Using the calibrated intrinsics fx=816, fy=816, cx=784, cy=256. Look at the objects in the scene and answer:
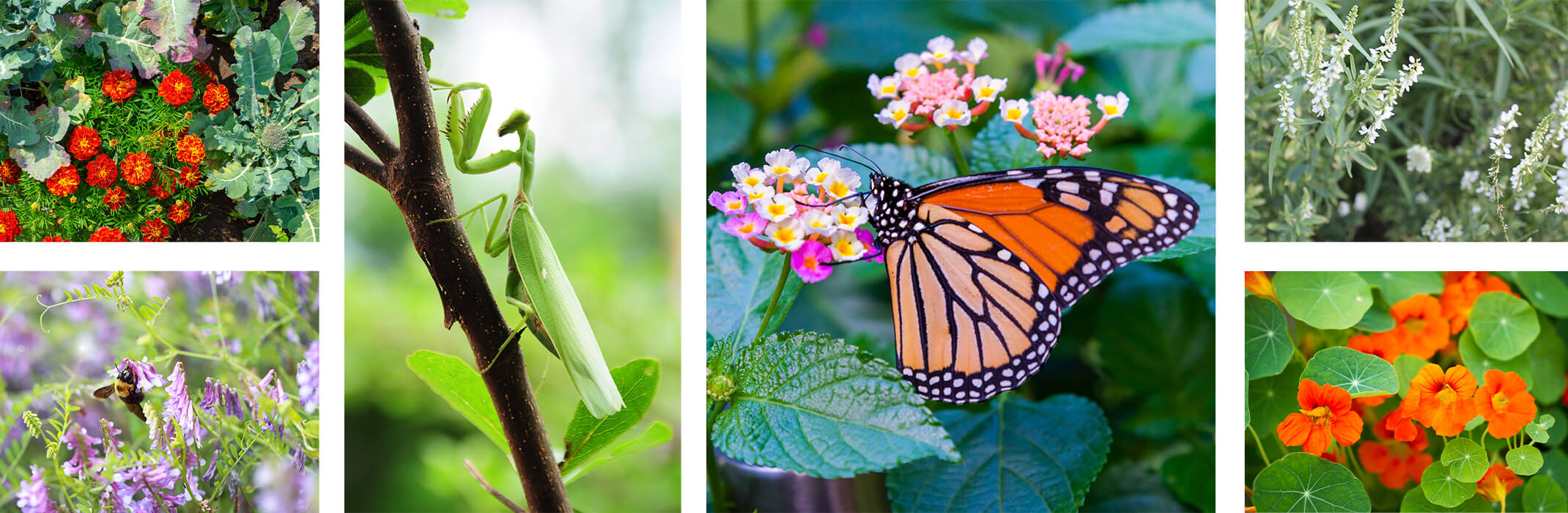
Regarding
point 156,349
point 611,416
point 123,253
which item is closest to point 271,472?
point 156,349

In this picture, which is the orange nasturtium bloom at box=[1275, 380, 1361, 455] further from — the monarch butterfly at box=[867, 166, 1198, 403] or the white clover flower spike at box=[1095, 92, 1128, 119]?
the white clover flower spike at box=[1095, 92, 1128, 119]

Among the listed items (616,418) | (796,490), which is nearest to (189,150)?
(616,418)

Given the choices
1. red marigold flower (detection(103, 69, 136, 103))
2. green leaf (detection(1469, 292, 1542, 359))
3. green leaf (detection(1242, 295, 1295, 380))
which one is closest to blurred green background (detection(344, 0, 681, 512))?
red marigold flower (detection(103, 69, 136, 103))

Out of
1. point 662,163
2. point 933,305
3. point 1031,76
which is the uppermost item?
point 1031,76

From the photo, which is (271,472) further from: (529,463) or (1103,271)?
(1103,271)

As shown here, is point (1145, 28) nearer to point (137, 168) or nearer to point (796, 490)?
point (796, 490)

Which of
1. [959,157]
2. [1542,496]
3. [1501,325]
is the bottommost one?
→ [1542,496]
